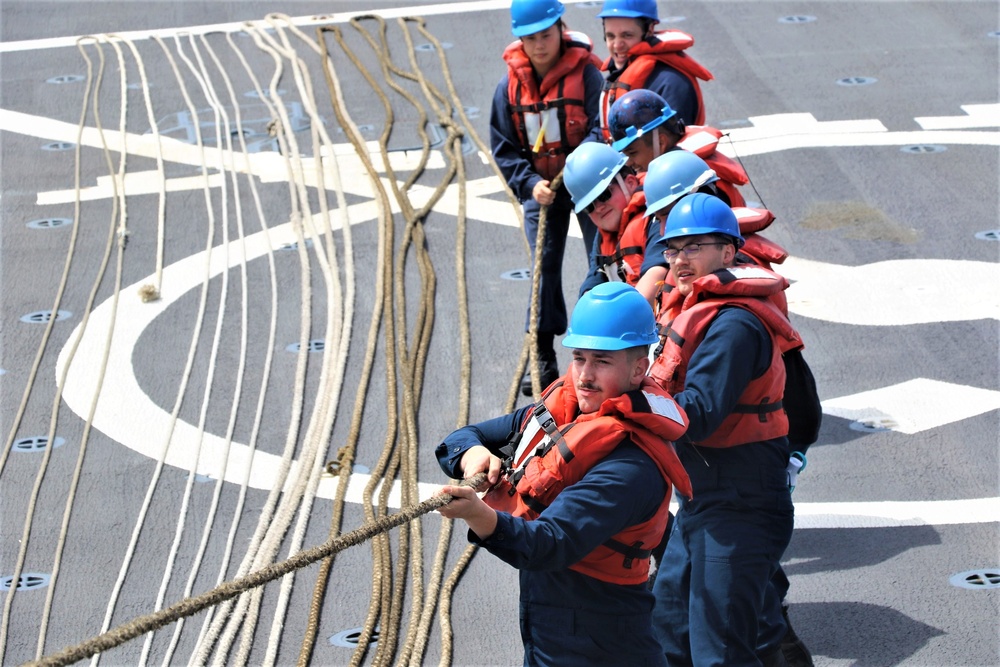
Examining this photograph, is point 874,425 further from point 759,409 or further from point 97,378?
point 97,378

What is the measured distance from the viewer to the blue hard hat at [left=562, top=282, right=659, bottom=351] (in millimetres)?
3381

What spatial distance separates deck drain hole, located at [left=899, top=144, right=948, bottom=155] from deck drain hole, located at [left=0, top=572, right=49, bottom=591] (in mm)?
7344

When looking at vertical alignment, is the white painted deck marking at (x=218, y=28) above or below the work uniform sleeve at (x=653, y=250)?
below

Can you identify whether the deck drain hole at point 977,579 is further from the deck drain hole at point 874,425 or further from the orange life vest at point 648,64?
the orange life vest at point 648,64

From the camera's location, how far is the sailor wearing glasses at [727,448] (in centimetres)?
411

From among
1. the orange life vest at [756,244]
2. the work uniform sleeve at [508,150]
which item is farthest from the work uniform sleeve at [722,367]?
the work uniform sleeve at [508,150]

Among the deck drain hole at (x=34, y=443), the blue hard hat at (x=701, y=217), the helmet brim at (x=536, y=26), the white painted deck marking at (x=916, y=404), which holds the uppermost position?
the helmet brim at (x=536, y=26)

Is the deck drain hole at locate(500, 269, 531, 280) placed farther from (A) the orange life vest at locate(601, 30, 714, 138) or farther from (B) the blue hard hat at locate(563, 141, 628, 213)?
(B) the blue hard hat at locate(563, 141, 628, 213)

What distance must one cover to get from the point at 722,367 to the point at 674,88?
260 centimetres

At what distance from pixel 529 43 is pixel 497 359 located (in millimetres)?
1939

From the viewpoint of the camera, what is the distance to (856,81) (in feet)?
35.0

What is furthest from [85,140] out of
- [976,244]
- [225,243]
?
[976,244]

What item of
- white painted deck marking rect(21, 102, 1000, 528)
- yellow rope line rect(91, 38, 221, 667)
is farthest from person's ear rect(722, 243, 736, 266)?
yellow rope line rect(91, 38, 221, 667)

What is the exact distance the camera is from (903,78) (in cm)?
1066
